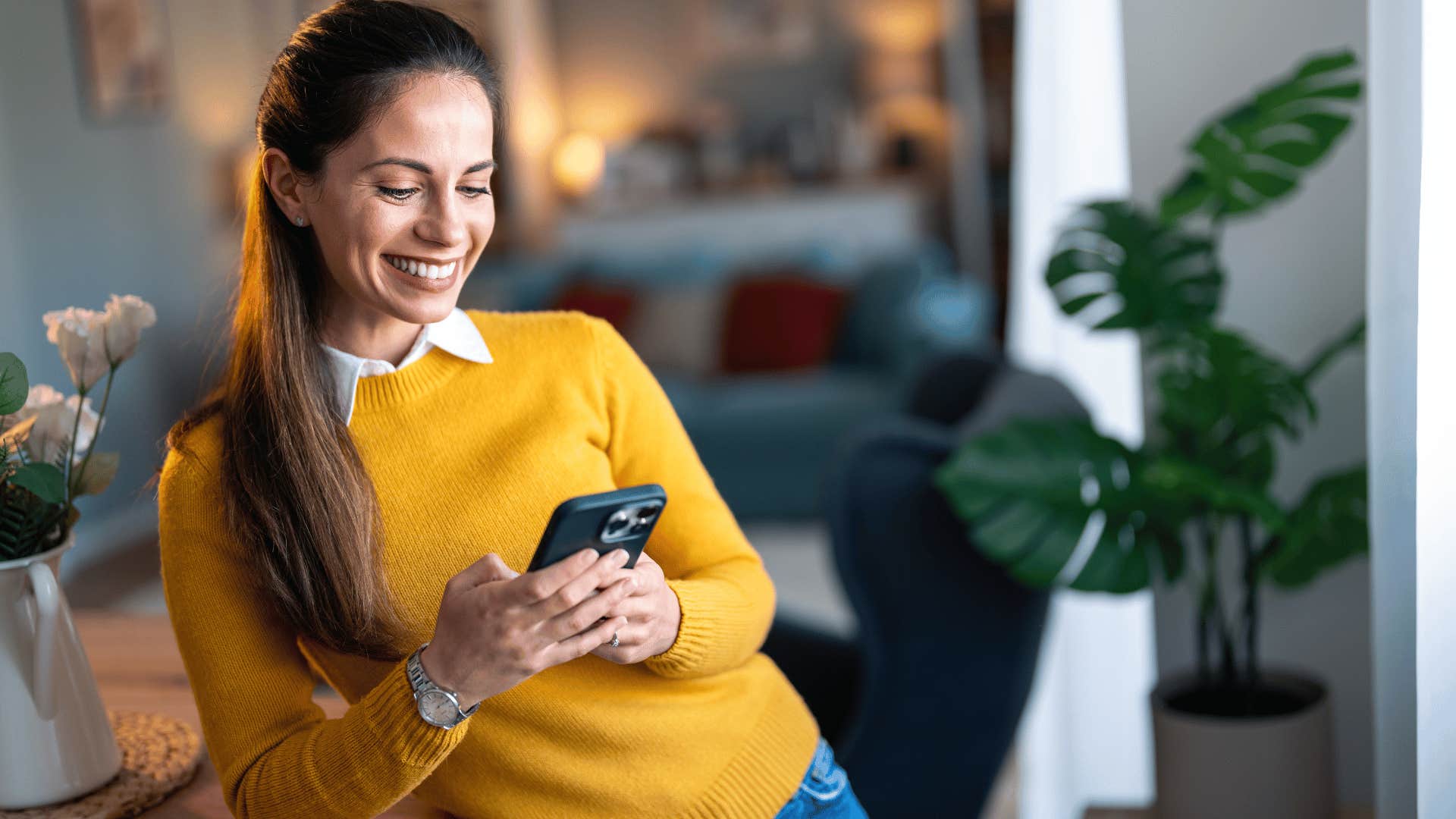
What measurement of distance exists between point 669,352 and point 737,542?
12.7ft

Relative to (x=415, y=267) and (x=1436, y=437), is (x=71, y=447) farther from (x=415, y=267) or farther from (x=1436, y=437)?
(x=1436, y=437)

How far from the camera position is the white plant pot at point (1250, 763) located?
202cm

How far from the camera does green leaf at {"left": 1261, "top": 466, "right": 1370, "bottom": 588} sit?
1.96 metres

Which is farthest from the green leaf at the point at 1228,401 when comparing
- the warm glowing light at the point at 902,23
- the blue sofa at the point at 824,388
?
the warm glowing light at the point at 902,23

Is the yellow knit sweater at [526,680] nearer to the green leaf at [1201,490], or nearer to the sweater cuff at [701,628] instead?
the sweater cuff at [701,628]

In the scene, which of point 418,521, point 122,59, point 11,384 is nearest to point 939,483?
point 418,521

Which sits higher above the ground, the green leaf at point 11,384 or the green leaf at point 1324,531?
the green leaf at point 11,384

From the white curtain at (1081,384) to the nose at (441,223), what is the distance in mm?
1504

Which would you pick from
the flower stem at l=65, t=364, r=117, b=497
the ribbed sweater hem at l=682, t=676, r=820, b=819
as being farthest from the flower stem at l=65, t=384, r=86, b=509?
the ribbed sweater hem at l=682, t=676, r=820, b=819

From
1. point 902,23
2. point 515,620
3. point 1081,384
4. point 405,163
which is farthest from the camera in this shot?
point 902,23

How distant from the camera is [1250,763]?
202cm

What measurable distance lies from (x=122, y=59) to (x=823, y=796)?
5.12 meters

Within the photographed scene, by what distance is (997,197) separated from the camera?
6484 millimetres

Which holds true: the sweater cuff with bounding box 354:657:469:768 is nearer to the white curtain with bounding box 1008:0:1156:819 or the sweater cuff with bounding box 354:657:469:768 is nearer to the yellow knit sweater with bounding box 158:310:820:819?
the yellow knit sweater with bounding box 158:310:820:819
